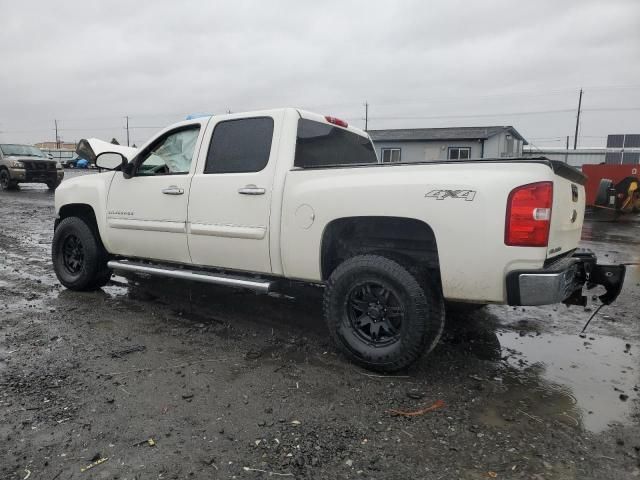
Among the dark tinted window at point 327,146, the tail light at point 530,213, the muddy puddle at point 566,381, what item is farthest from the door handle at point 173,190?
the muddy puddle at point 566,381

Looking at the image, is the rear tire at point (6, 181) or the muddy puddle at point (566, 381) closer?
the muddy puddle at point (566, 381)

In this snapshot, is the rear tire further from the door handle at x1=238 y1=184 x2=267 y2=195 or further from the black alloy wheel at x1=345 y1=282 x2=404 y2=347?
the black alloy wheel at x1=345 y1=282 x2=404 y2=347

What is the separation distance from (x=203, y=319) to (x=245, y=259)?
3.20 ft

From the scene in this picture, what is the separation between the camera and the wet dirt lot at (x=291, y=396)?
7.75 ft

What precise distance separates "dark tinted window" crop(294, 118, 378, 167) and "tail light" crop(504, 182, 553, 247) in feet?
5.67

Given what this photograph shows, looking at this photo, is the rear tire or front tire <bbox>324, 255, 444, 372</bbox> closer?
front tire <bbox>324, 255, 444, 372</bbox>

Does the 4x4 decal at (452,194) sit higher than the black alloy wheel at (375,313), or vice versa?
the 4x4 decal at (452,194)

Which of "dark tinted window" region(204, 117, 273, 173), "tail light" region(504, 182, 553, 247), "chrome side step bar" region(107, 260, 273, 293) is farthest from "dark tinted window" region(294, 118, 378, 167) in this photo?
"tail light" region(504, 182, 553, 247)

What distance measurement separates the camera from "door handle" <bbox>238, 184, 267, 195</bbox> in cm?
383

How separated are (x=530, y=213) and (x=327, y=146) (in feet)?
7.11

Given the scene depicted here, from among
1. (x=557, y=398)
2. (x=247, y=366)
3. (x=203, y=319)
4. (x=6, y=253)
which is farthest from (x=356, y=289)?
(x=6, y=253)

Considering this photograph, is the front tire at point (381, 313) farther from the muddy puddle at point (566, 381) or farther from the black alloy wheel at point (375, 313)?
the muddy puddle at point (566, 381)

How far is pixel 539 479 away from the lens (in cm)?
224

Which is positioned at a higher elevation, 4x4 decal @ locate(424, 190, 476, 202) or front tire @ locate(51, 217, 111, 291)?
4x4 decal @ locate(424, 190, 476, 202)
